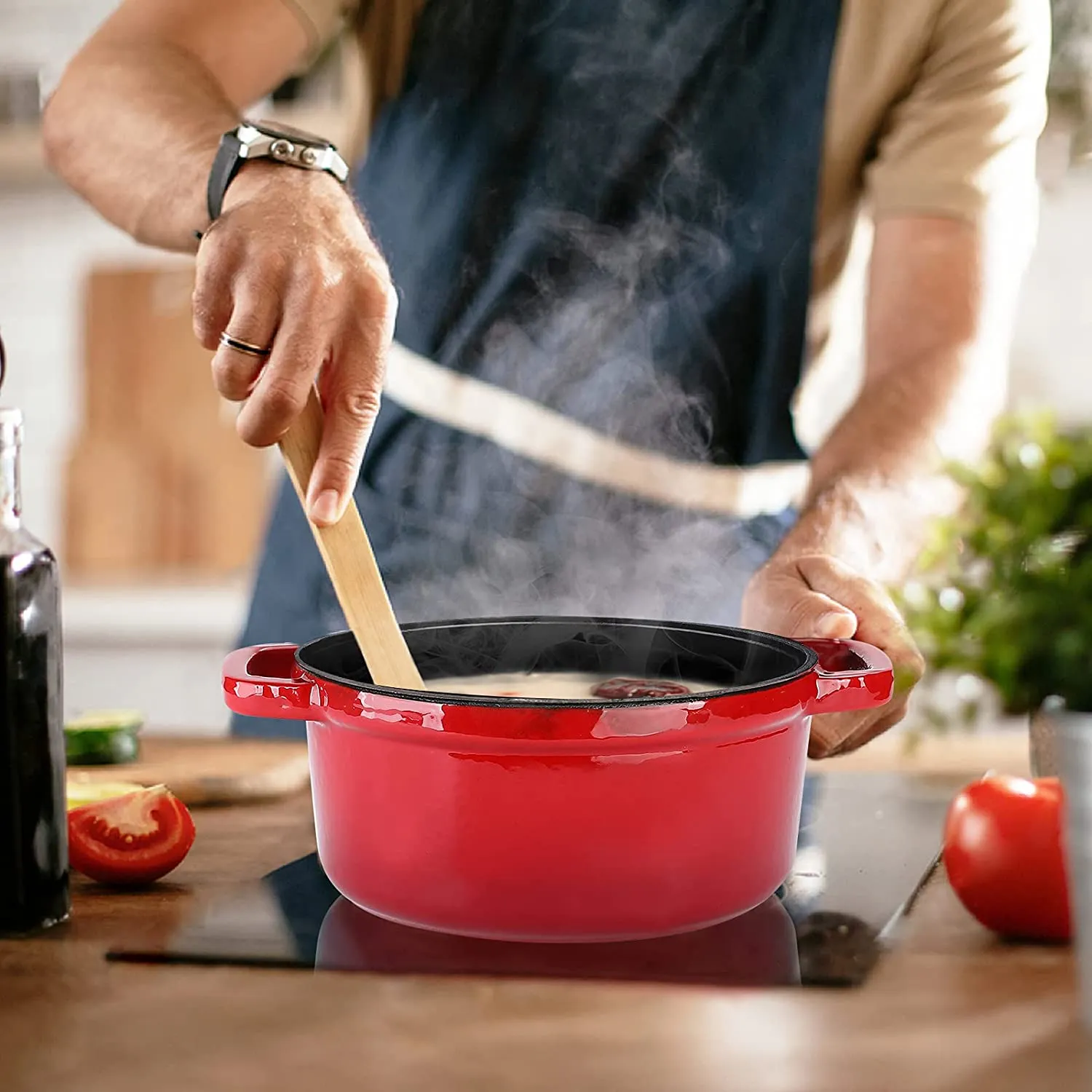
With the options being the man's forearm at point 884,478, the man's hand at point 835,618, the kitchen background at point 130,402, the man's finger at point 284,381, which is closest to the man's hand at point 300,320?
the man's finger at point 284,381

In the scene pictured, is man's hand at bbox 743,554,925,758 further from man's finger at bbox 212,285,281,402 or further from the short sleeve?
the short sleeve

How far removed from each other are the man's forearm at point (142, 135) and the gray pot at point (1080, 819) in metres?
0.66

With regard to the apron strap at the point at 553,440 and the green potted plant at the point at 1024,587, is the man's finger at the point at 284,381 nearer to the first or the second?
the green potted plant at the point at 1024,587

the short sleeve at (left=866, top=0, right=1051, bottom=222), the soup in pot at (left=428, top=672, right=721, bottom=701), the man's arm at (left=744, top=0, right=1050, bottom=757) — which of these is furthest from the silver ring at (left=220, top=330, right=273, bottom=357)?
the short sleeve at (left=866, top=0, right=1051, bottom=222)

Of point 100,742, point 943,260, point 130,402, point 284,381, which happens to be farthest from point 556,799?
point 130,402

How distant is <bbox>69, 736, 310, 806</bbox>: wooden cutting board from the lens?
1.00 meters

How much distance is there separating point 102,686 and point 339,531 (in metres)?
2.23

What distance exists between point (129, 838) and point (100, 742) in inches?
15.2

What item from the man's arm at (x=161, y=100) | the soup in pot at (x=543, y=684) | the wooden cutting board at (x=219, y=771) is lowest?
the wooden cutting board at (x=219, y=771)

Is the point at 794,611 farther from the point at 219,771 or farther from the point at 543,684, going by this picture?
the point at 219,771

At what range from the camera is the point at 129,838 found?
0.77 meters

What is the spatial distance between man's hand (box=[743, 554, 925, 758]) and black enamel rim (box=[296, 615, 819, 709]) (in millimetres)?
65

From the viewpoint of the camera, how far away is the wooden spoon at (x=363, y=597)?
2.48 feet

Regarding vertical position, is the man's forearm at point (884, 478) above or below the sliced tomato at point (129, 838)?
above
